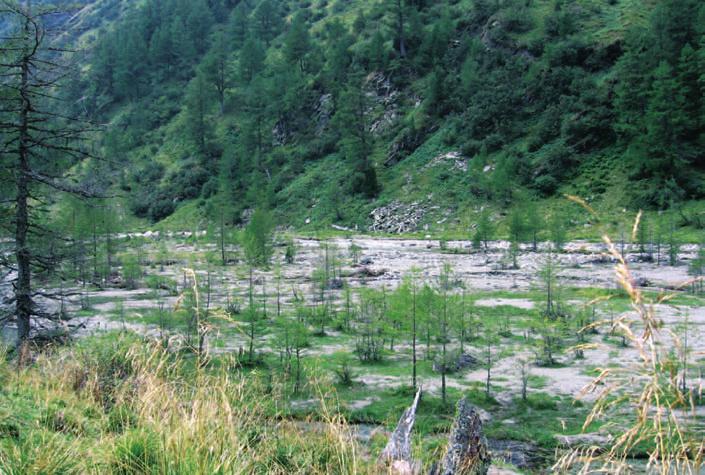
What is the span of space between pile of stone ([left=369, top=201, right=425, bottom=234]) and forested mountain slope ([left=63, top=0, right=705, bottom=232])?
23.2 inches

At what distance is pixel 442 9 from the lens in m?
82.5

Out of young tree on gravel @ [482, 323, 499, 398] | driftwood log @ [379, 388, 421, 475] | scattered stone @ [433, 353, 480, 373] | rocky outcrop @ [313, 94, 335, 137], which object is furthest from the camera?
rocky outcrop @ [313, 94, 335, 137]

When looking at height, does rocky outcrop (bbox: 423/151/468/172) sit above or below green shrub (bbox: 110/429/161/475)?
above

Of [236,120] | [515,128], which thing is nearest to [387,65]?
[515,128]

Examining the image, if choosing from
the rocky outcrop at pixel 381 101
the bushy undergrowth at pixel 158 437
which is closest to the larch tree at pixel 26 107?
the bushy undergrowth at pixel 158 437

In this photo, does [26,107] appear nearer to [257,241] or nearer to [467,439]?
[467,439]

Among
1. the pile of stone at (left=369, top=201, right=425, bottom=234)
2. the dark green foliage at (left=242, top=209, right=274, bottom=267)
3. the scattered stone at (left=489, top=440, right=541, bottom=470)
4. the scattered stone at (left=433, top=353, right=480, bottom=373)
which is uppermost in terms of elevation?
the pile of stone at (left=369, top=201, right=425, bottom=234)

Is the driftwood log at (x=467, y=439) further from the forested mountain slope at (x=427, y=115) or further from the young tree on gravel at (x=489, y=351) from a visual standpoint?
the forested mountain slope at (x=427, y=115)

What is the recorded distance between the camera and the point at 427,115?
211 feet

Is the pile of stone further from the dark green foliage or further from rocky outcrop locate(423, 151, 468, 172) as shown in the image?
the dark green foliage

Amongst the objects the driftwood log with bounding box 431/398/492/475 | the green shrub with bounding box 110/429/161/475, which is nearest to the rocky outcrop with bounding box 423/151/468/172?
the driftwood log with bounding box 431/398/492/475

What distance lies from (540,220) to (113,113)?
92.0 m

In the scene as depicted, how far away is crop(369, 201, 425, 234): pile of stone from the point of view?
53.4 meters

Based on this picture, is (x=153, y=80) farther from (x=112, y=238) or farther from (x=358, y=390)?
(x=358, y=390)
